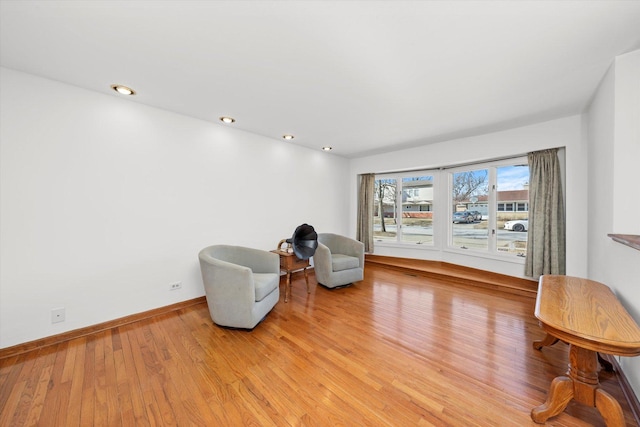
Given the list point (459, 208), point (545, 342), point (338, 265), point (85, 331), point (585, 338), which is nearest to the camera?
point (585, 338)

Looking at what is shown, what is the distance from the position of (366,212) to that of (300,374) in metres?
3.79

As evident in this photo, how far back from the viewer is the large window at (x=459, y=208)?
367cm

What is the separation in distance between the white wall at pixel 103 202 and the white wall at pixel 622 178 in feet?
12.5

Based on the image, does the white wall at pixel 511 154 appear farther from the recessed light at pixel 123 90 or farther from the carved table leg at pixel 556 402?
the recessed light at pixel 123 90

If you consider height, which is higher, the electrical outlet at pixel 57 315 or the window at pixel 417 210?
the window at pixel 417 210

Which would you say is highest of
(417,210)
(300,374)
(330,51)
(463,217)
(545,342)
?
(330,51)

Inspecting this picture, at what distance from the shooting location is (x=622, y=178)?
176cm

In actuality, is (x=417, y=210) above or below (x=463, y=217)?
above

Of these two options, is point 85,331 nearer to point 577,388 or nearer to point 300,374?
point 300,374

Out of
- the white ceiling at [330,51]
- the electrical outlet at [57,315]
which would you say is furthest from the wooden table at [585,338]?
the electrical outlet at [57,315]

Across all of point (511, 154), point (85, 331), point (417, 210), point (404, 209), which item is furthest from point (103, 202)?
point (511, 154)

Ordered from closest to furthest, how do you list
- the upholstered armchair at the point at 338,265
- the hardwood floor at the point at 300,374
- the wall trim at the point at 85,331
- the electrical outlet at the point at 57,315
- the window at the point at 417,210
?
the hardwood floor at the point at 300,374
the wall trim at the point at 85,331
the electrical outlet at the point at 57,315
the upholstered armchair at the point at 338,265
the window at the point at 417,210

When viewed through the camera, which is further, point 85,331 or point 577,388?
point 85,331

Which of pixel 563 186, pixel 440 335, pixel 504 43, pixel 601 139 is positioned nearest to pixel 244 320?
pixel 440 335
